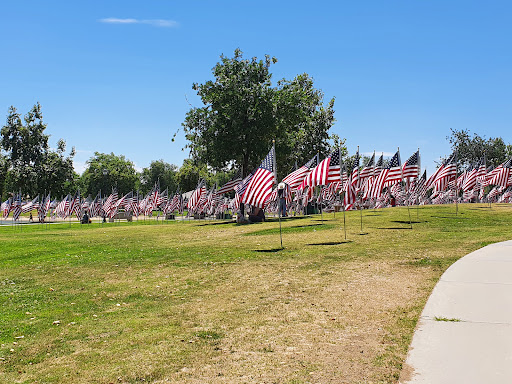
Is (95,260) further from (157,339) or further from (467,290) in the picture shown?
(467,290)

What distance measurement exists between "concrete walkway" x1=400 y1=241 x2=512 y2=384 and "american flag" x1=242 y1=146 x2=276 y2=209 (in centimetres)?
816

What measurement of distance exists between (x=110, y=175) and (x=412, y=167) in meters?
112

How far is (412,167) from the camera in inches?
926

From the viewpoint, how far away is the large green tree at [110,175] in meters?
126

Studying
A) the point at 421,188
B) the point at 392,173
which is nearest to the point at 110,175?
the point at 421,188

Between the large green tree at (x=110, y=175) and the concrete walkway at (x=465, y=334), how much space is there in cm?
11968

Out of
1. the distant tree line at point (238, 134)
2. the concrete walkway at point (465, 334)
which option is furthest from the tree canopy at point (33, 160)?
the concrete walkway at point (465, 334)

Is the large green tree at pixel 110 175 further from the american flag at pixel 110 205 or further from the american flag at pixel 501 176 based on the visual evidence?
the american flag at pixel 501 176

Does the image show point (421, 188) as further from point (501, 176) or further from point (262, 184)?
point (262, 184)

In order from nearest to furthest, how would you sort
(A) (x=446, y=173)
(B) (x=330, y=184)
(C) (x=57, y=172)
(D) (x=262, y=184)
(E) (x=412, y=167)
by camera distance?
(D) (x=262, y=184), (E) (x=412, y=167), (A) (x=446, y=173), (B) (x=330, y=184), (C) (x=57, y=172)

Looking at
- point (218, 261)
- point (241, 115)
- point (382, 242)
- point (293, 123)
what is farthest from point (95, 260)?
point (293, 123)

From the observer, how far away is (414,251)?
46.5 ft

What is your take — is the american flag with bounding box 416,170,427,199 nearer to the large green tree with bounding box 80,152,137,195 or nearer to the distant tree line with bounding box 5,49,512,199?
the distant tree line with bounding box 5,49,512,199

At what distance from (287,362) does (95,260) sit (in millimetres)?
11477
